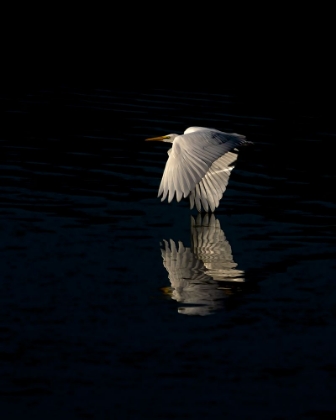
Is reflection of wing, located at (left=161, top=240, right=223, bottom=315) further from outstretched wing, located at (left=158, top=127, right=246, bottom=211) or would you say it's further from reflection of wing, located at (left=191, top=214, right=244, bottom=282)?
outstretched wing, located at (left=158, top=127, right=246, bottom=211)

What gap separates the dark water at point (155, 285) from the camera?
8.49 meters

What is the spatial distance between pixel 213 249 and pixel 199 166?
1.00m

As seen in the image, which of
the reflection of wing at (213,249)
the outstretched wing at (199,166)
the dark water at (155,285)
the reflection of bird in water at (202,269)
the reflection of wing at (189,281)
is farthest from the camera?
the outstretched wing at (199,166)

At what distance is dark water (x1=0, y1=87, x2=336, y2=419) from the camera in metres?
8.49

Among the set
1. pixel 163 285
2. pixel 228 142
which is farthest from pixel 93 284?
Answer: pixel 228 142

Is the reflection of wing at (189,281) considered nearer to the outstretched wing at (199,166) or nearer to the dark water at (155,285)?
the dark water at (155,285)

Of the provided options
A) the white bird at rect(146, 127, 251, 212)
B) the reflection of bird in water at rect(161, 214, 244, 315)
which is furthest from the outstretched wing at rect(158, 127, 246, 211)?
the reflection of bird in water at rect(161, 214, 244, 315)

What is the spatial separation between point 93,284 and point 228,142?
3.87 m

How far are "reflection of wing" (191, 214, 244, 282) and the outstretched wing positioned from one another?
0.31 meters

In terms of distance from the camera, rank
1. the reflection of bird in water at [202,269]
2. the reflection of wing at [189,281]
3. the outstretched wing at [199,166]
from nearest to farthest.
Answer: the reflection of wing at [189,281]
the reflection of bird in water at [202,269]
the outstretched wing at [199,166]

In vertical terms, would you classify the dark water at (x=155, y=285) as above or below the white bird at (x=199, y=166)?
below

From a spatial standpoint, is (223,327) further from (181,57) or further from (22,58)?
(181,57)

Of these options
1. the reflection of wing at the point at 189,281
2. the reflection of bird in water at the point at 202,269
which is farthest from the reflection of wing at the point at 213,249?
the reflection of wing at the point at 189,281

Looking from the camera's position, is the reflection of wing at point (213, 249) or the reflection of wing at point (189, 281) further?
the reflection of wing at point (213, 249)
